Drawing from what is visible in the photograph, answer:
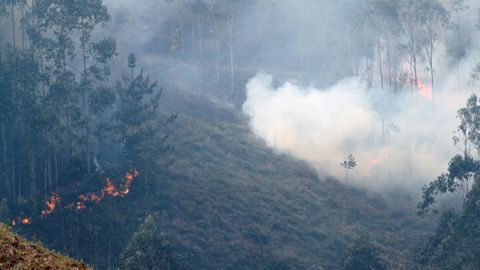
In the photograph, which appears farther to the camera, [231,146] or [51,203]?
[231,146]

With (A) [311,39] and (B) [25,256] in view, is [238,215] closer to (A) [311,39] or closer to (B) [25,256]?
(B) [25,256]

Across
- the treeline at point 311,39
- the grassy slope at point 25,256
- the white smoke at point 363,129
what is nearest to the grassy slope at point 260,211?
the white smoke at point 363,129

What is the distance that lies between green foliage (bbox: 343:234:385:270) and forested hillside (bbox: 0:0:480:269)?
0.14 meters

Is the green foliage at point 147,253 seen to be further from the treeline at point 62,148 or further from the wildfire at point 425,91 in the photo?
the wildfire at point 425,91

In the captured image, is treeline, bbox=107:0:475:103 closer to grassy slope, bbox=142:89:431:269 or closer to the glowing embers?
grassy slope, bbox=142:89:431:269

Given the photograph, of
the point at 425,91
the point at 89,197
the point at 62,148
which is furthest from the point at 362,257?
the point at 425,91

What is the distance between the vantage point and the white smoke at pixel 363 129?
6112 centimetres

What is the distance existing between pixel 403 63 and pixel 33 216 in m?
76.0

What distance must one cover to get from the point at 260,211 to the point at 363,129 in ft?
88.8

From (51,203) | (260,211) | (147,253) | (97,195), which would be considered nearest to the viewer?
(147,253)

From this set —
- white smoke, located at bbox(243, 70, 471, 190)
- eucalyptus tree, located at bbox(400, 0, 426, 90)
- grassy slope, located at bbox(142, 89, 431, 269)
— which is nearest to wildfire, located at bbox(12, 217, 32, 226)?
grassy slope, located at bbox(142, 89, 431, 269)

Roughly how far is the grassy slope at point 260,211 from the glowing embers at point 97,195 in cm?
324

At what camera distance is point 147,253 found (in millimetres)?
31594

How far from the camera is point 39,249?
9680 millimetres
